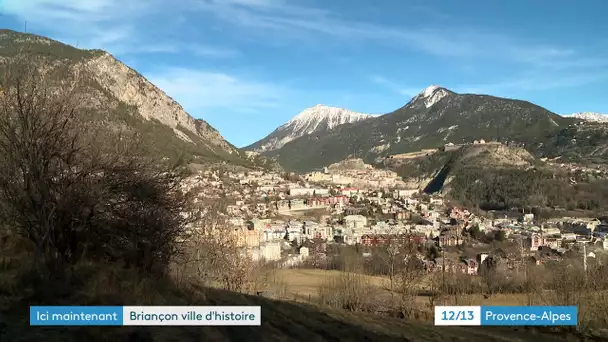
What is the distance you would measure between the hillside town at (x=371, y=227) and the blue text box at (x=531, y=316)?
4.51 m

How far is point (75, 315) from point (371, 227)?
52.3 metres

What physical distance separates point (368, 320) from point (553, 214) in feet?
294

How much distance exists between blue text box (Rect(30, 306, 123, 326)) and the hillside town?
187 inches

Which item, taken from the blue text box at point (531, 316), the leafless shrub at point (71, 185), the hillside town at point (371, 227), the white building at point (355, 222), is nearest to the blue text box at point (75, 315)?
the leafless shrub at point (71, 185)

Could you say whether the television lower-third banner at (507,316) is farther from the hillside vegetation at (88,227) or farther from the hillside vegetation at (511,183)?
the hillside vegetation at (511,183)

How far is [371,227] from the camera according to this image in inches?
2213

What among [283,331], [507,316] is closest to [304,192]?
[507,316]

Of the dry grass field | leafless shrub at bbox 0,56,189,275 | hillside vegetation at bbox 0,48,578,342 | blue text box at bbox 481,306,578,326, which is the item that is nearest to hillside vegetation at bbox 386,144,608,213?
the dry grass field

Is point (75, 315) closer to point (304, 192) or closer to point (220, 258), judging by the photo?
point (220, 258)

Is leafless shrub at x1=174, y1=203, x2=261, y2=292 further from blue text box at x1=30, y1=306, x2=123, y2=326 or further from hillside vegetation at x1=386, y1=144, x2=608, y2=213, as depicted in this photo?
hillside vegetation at x1=386, y1=144, x2=608, y2=213

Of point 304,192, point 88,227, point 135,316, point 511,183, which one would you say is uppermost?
point 511,183

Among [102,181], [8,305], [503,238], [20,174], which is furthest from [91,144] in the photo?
[503,238]

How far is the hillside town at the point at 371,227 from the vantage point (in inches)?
1049

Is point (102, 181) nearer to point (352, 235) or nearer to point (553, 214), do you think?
point (352, 235)
